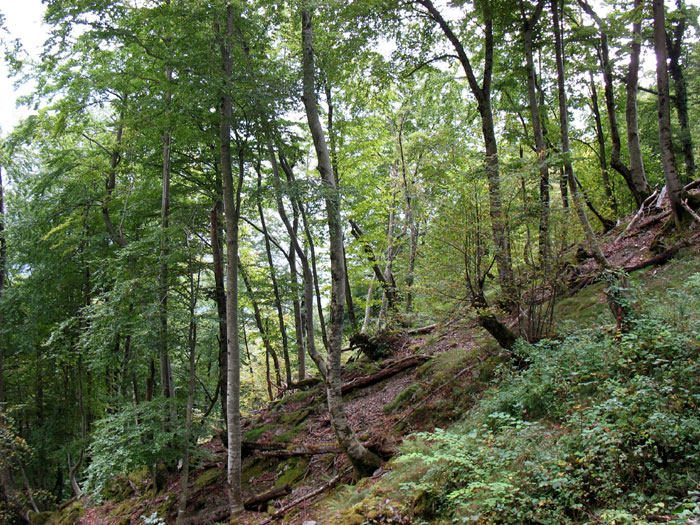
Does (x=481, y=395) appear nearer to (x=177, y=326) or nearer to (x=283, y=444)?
(x=283, y=444)

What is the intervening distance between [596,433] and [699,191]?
7.15 metres

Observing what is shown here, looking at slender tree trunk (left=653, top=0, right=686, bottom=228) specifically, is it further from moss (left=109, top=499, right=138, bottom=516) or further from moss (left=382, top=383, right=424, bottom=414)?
moss (left=109, top=499, right=138, bottom=516)

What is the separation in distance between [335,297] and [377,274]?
22.4 ft

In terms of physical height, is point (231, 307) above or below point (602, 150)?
below

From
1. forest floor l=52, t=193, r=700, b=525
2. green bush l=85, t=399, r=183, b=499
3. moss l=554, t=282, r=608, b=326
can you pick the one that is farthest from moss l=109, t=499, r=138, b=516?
moss l=554, t=282, r=608, b=326

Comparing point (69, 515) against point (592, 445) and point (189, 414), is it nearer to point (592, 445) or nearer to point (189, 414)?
point (189, 414)

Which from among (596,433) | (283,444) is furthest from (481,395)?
(283,444)

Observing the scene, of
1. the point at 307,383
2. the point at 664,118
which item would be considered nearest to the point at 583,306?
the point at 664,118

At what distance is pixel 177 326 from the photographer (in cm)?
883

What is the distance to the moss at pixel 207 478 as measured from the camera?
8992 mm

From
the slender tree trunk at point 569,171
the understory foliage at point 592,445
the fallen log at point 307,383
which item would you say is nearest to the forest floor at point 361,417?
the fallen log at point 307,383

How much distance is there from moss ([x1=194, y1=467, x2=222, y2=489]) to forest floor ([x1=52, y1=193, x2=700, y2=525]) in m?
0.03

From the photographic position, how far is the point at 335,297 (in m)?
6.27

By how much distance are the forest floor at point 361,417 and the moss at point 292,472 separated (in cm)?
3
